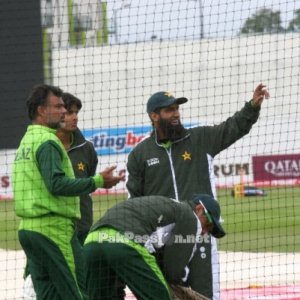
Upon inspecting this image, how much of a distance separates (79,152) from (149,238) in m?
1.88

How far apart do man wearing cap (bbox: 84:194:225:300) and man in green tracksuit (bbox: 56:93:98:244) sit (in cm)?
145

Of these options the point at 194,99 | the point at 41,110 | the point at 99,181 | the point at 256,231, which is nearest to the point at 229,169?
the point at 194,99

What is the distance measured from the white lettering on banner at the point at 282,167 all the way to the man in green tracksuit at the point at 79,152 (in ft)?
69.4

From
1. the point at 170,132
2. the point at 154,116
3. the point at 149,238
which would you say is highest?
the point at 154,116

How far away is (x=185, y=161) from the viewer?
7852mm

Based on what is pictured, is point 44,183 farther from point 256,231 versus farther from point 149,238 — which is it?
point 256,231

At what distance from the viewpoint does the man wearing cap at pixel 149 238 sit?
21.2 ft

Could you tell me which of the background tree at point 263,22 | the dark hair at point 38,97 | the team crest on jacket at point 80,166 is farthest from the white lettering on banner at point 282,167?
the dark hair at point 38,97

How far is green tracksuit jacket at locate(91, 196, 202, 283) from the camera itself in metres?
6.49

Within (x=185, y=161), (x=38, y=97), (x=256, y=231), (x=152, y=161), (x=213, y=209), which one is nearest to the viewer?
(x=213, y=209)

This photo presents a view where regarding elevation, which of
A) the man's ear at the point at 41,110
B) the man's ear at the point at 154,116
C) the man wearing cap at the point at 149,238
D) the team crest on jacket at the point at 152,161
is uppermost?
the man's ear at the point at 41,110

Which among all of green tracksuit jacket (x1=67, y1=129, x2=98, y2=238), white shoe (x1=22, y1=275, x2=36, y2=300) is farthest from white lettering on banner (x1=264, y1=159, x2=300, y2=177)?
white shoe (x1=22, y1=275, x2=36, y2=300)

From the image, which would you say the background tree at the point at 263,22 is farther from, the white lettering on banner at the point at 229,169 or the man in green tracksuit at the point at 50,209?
the white lettering on banner at the point at 229,169

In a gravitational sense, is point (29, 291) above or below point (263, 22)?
below
